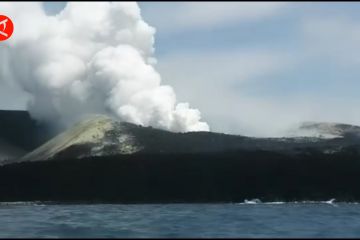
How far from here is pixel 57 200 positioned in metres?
195

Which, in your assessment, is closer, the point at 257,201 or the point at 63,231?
the point at 63,231

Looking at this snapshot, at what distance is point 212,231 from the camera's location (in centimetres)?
7094

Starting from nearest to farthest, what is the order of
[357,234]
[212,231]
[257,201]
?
[357,234], [212,231], [257,201]

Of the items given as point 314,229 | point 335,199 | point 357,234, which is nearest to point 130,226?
point 314,229

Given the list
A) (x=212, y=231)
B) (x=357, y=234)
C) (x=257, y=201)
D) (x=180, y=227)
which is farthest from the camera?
(x=257, y=201)

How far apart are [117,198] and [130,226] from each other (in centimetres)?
11661

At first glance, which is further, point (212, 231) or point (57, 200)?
point (57, 200)

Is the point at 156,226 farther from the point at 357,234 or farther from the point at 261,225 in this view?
the point at 357,234

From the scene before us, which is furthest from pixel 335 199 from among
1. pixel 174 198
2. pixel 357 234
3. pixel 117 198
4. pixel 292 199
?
pixel 357 234

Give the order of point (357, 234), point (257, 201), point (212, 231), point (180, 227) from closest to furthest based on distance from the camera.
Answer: point (357, 234) < point (212, 231) < point (180, 227) < point (257, 201)

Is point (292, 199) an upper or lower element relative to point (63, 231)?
upper

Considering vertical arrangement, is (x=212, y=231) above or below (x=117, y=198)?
below

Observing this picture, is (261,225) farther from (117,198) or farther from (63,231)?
(117,198)

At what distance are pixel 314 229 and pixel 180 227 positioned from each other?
1474 cm
